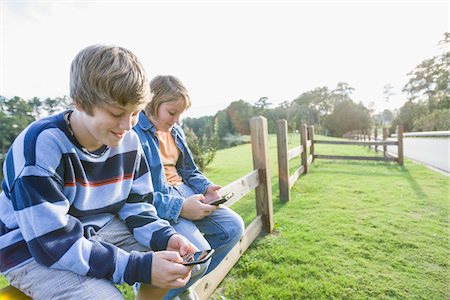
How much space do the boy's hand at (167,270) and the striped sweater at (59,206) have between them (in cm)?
3

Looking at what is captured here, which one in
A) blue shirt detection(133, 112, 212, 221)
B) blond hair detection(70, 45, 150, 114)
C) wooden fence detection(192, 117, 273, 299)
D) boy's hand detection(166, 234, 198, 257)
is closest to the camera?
blond hair detection(70, 45, 150, 114)

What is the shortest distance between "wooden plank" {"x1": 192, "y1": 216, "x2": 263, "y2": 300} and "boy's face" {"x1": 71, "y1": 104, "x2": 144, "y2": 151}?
4.20ft

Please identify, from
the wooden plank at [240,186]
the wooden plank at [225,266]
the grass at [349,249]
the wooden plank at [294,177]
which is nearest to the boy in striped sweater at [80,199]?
the wooden plank at [225,266]

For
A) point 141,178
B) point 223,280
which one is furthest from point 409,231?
point 141,178

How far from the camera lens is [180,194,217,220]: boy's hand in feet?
5.69

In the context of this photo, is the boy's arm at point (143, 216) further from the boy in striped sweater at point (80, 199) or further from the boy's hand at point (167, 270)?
the boy's hand at point (167, 270)

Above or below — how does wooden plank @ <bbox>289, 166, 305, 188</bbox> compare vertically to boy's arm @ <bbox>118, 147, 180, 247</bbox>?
below

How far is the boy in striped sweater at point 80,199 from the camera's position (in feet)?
3.29

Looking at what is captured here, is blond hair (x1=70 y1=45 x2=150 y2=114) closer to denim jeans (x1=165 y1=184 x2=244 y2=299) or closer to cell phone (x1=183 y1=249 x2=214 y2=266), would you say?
cell phone (x1=183 y1=249 x2=214 y2=266)

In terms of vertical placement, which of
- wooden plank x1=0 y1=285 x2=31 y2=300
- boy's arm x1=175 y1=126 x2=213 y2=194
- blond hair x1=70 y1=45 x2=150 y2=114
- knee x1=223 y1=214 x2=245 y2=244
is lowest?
knee x1=223 y1=214 x2=245 y2=244

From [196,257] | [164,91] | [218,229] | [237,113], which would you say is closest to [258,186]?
[218,229]

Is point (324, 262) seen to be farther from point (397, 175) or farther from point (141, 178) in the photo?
point (397, 175)

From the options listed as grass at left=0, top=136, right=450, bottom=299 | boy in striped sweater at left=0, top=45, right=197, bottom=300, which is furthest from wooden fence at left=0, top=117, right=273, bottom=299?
boy in striped sweater at left=0, top=45, right=197, bottom=300

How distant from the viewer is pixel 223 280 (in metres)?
2.58
